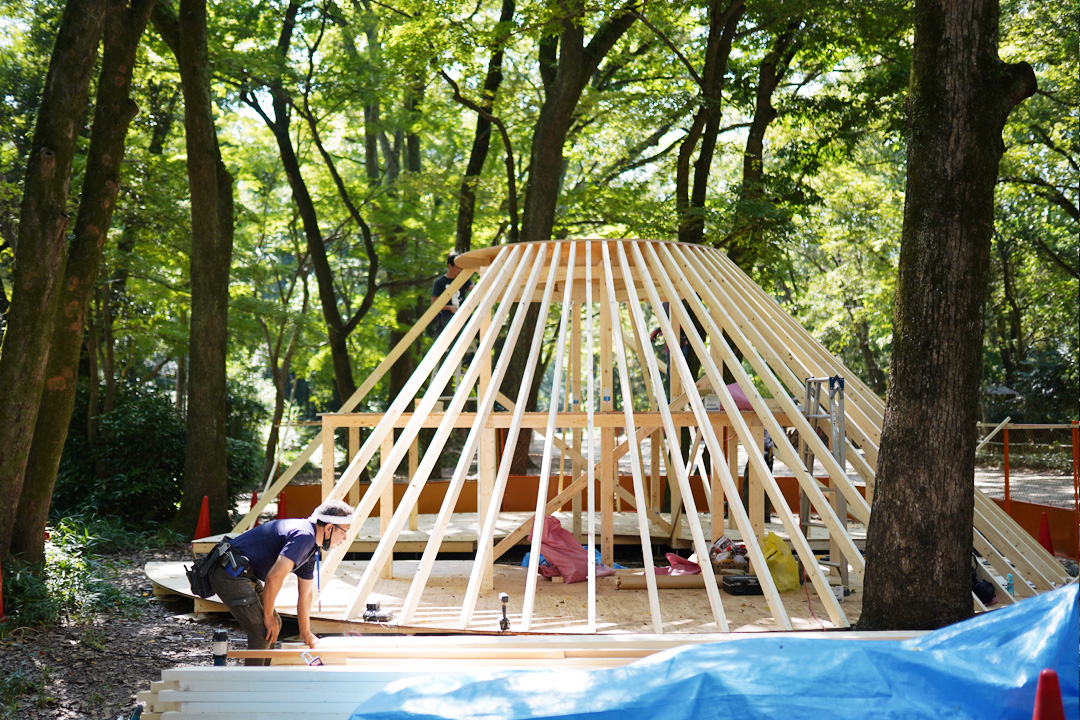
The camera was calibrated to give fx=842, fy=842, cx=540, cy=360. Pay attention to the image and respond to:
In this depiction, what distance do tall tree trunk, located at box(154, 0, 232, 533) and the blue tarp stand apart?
7.44 metres

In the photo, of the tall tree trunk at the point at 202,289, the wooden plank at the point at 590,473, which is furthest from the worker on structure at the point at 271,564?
the tall tree trunk at the point at 202,289

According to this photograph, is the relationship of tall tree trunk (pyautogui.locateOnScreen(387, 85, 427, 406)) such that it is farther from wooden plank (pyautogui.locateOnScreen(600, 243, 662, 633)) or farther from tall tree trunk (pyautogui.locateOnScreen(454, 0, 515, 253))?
wooden plank (pyautogui.locateOnScreen(600, 243, 662, 633))

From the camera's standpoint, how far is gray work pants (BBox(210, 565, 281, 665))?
4.25 metres

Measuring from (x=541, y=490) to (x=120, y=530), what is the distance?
6.25m

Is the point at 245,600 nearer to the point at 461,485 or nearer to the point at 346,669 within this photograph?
the point at 346,669

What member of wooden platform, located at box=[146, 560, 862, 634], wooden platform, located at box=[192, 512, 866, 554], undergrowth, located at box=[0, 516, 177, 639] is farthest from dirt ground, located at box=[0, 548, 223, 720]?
wooden platform, located at box=[192, 512, 866, 554]

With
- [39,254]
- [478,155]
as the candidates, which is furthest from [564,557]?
[478,155]

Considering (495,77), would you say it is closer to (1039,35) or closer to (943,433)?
(1039,35)

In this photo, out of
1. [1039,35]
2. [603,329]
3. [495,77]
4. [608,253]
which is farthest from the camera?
[1039,35]

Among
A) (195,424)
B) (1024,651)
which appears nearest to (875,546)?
(1024,651)

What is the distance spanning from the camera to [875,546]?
4.48m

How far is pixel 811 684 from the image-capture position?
2.71 meters

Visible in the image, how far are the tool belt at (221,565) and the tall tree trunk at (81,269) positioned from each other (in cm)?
330

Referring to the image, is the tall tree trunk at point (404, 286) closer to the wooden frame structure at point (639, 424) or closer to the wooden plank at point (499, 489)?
the wooden frame structure at point (639, 424)
